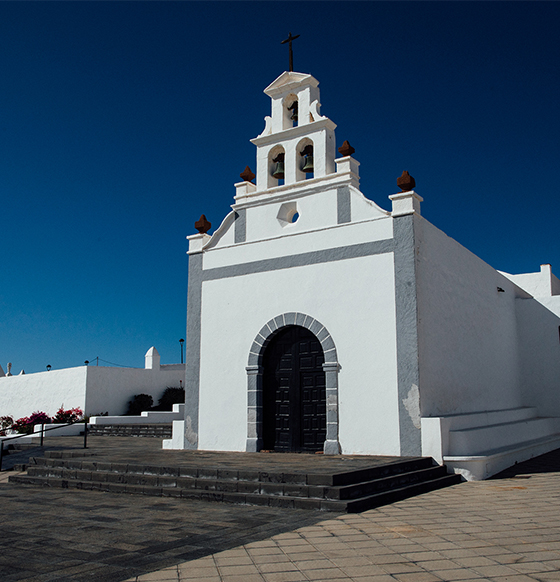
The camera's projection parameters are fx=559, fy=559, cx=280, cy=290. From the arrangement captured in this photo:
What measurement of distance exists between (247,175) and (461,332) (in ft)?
19.4

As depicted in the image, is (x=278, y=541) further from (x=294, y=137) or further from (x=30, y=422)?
(x=30, y=422)

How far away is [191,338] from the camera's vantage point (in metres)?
12.9

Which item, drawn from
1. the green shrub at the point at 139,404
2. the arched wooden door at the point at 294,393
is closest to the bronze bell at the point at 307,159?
the arched wooden door at the point at 294,393

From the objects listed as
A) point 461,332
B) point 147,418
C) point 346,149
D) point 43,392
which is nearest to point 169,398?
point 147,418

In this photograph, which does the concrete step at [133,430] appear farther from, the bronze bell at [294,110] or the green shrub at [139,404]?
the bronze bell at [294,110]

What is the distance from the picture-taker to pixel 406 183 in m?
10.4

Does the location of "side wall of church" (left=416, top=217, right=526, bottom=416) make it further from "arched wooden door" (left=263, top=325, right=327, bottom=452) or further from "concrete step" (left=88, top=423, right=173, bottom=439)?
"concrete step" (left=88, top=423, right=173, bottom=439)

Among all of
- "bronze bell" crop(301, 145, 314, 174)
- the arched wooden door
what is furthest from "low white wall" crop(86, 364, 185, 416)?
"bronze bell" crop(301, 145, 314, 174)

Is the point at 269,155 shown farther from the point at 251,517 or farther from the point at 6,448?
the point at 6,448

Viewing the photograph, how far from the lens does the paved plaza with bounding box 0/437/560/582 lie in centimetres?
423

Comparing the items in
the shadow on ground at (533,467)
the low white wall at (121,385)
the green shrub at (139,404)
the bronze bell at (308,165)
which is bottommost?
the shadow on ground at (533,467)

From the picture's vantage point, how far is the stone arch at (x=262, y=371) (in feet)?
34.4

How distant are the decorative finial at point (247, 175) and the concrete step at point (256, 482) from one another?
6879 millimetres

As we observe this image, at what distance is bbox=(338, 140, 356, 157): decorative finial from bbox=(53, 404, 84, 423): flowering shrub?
13786 mm
